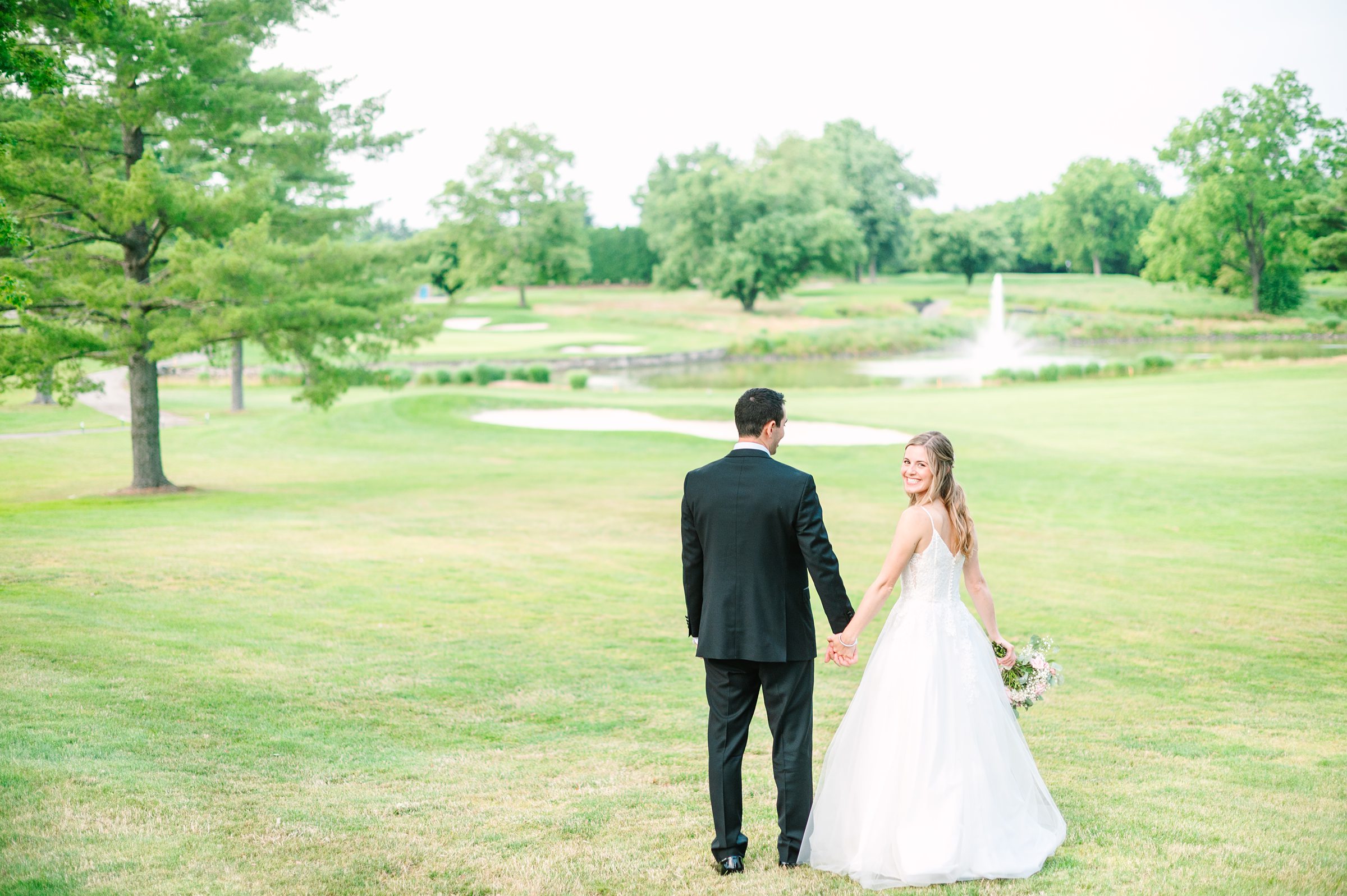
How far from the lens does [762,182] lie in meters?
67.3

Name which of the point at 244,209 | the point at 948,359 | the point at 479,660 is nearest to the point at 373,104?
the point at 244,209

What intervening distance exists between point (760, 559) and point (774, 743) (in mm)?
723

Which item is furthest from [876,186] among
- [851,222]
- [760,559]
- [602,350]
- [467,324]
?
[760,559]

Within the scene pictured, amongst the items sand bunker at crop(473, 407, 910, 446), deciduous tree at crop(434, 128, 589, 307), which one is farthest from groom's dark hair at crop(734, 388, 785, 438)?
deciduous tree at crop(434, 128, 589, 307)

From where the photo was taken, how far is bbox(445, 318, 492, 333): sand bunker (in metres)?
57.4

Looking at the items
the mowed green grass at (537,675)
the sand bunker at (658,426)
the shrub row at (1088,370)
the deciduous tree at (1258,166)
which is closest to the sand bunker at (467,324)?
the sand bunker at (658,426)

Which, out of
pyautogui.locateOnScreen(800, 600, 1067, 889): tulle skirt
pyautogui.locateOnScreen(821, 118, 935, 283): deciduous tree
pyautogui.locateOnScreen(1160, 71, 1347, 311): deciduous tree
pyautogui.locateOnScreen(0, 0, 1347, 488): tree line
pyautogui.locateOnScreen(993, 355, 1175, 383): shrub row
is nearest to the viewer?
pyautogui.locateOnScreen(800, 600, 1067, 889): tulle skirt

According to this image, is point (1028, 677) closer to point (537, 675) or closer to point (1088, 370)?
point (537, 675)

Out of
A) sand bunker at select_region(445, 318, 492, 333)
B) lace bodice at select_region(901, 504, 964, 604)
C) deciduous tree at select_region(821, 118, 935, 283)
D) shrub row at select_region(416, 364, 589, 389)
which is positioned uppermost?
deciduous tree at select_region(821, 118, 935, 283)

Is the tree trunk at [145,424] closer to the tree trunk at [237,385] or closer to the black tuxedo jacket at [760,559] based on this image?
the tree trunk at [237,385]

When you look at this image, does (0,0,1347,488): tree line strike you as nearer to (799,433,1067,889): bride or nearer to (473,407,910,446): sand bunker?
(473,407,910,446): sand bunker

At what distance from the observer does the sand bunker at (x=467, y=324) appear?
57375mm

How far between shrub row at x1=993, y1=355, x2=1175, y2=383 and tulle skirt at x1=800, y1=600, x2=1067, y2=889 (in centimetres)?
3288

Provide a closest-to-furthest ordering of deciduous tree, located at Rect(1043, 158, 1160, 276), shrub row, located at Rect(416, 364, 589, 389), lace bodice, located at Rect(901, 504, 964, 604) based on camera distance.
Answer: lace bodice, located at Rect(901, 504, 964, 604) < shrub row, located at Rect(416, 364, 589, 389) < deciduous tree, located at Rect(1043, 158, 1160, 276)
